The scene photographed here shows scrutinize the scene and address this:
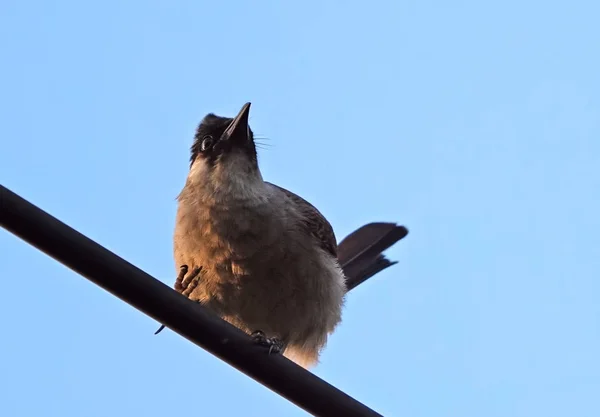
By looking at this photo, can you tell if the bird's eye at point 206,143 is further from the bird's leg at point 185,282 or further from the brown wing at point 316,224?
the bird's leg at point 185,282

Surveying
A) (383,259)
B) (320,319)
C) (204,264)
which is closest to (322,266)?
(320,319)

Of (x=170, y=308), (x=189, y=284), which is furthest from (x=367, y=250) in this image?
(x=170, y=308)

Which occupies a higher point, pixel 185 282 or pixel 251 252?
pixel 251 252

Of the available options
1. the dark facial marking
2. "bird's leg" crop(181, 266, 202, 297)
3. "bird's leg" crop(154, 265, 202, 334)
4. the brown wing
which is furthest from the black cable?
the dark facial marking

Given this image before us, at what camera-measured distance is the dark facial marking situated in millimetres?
5547

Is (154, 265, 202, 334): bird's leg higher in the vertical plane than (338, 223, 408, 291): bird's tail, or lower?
lower

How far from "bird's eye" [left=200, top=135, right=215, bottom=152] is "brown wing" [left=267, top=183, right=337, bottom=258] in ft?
1.50

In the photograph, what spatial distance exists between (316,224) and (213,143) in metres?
0.79

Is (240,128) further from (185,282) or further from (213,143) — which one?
(185,282)

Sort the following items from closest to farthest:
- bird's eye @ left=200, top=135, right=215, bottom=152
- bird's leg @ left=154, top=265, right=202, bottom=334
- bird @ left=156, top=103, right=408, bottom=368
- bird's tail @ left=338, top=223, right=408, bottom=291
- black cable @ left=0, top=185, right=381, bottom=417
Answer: black cable @ left=0, top=185, right=381, bottom=417 < bird's leg @ left=154, top=265, right=202, bottom=334 < bird @ left=156, top=103, right=408, bottom=368 < bird's eye @ left=200, top=135, right=215, bottom=152 < bird's tail @ left=338, top=223, right=408, bottom=291

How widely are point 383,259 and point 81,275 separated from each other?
438cm

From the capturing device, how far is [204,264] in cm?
505

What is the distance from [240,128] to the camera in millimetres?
5570

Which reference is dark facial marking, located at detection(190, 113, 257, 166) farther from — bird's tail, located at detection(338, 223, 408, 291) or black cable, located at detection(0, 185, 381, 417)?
black cable, located at detection(0, 185, 381, 417)
